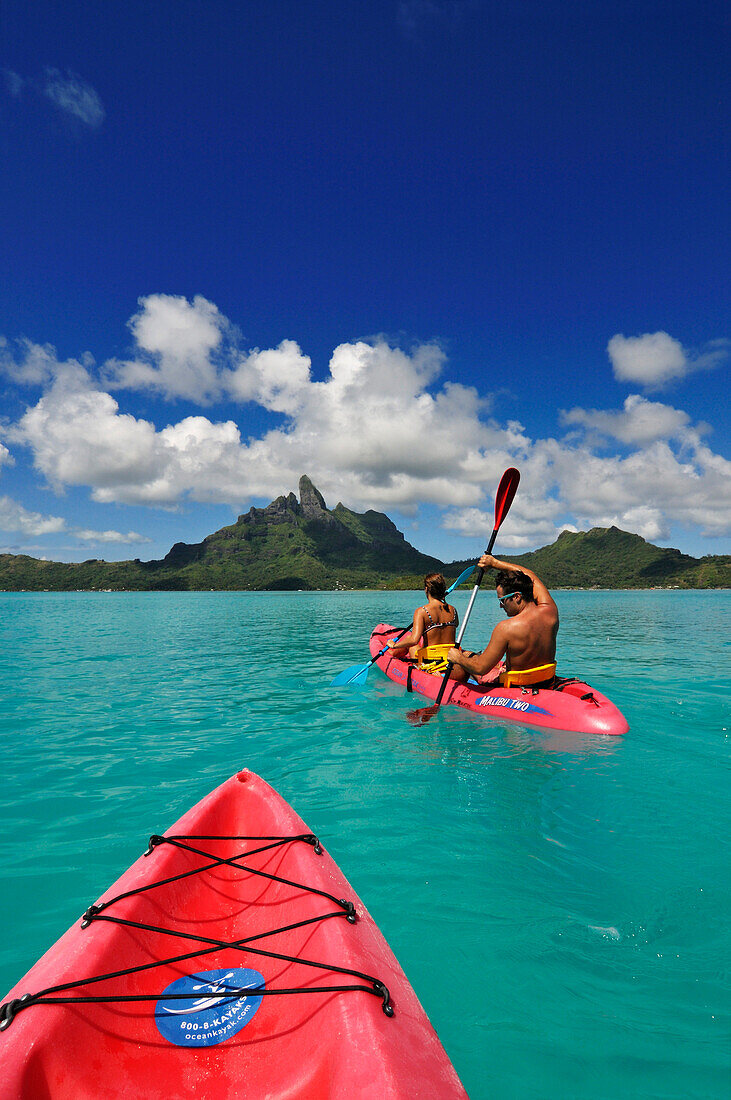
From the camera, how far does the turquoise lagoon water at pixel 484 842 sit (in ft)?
9.94

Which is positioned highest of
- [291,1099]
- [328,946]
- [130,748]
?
[328,946]

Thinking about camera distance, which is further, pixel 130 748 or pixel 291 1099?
pixel 130 748

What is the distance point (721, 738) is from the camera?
859cm

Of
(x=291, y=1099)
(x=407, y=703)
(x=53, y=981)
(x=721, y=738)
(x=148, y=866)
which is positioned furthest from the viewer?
(x=407, y=703)

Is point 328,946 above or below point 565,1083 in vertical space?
above

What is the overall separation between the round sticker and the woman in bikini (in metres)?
8.55

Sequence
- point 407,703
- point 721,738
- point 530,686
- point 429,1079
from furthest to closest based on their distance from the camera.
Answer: point 407,703, point 530,686, point 721,738, point 429,1079

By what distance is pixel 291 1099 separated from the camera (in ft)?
7.67

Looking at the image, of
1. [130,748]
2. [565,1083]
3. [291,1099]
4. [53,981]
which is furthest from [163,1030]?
[130,748]

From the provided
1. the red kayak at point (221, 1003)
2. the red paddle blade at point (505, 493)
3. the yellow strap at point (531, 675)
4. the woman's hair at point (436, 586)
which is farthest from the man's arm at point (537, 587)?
the red kayak at point (221, 1003)

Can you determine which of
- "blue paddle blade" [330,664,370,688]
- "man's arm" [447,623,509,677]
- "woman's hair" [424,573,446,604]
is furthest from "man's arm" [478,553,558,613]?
"blue paddle blade" [330,664,370,688]

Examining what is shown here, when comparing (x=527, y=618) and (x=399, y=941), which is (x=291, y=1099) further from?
(x=527, y=618)

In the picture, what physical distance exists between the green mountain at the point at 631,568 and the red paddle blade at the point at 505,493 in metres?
150

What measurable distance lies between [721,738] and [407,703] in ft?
19.9
